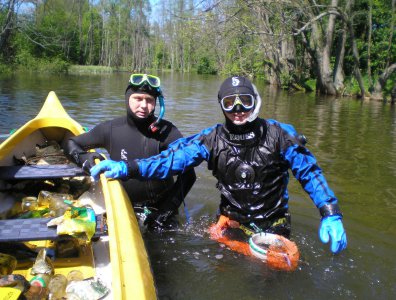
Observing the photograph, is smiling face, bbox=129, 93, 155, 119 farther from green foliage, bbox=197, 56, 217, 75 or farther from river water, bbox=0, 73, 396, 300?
green foliage, bbox=197, 56, 217, 75

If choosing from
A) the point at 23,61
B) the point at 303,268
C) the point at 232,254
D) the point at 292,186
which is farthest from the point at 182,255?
the point at 23,61

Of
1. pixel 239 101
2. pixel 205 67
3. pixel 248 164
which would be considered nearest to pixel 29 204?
pixel 248 164

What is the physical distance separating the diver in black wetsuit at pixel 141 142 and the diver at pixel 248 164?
466 mm

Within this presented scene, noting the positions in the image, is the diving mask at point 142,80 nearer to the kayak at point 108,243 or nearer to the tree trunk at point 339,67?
the kayak at point 108,243

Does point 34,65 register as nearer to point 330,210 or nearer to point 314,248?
point 314,248

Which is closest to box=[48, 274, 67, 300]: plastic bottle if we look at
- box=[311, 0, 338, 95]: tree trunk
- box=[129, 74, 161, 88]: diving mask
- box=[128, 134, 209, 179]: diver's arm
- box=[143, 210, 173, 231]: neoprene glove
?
box=[128, 134, 209, 179]: diver's arm

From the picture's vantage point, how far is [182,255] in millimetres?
4012

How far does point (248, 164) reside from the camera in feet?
11.0

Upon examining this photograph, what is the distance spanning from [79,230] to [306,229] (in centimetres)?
290

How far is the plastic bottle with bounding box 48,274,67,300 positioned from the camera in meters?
2.48

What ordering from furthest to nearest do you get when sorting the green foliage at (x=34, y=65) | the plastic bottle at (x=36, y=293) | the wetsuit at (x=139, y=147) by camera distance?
the green foliage at (x=34, y=65) → the wetsuit at (x=139, y=147) → the plastic bottle at (x=36, y=293)

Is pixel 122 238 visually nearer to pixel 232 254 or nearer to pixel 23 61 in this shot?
pixel 232 254

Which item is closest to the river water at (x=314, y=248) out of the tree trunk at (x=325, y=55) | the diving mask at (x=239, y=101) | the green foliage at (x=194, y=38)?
the diving mask at (x=239, y=101)

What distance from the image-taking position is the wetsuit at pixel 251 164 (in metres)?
3.19
